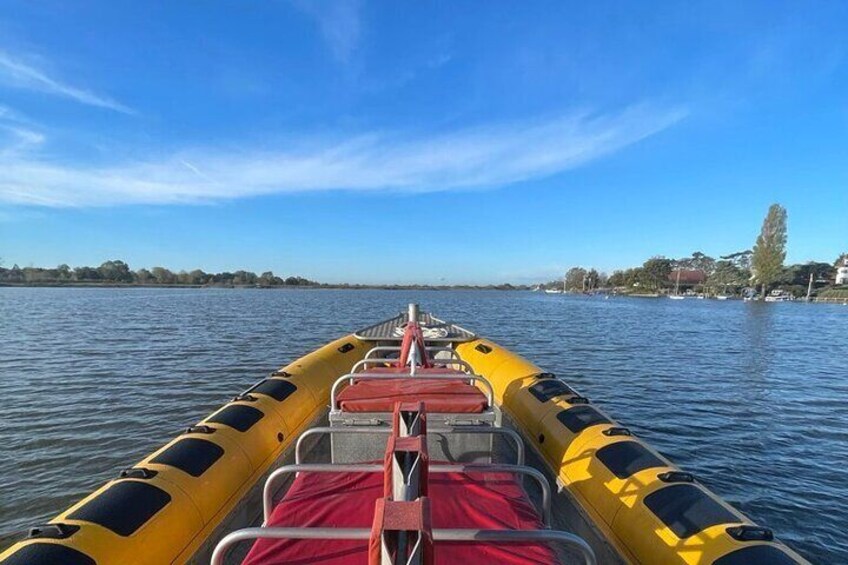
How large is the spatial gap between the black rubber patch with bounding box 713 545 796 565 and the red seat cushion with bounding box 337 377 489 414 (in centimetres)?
188

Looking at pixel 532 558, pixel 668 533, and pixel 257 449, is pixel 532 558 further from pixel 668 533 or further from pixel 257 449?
pixel 257 449

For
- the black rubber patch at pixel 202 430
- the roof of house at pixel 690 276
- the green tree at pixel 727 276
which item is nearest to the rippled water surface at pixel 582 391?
the black rubber patch at pixel 202 430

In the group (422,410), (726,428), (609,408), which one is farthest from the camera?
(609,408)

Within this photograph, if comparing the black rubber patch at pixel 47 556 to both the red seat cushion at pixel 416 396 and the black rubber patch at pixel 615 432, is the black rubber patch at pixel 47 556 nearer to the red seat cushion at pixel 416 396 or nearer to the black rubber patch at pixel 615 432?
the red seat cushion at pixel 416 396

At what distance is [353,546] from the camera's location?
85.0 inches

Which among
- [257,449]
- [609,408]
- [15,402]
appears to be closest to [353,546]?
[257,449]

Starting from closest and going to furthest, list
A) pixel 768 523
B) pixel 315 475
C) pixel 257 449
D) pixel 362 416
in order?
pixel 315 475, pixel 362 416, pixel 257 449, pixel 768 523

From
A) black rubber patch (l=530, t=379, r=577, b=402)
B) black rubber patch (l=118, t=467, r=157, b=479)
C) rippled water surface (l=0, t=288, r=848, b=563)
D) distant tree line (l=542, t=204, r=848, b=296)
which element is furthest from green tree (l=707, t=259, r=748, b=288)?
black rubber patch (l=118, t=467, r=157, b=479)

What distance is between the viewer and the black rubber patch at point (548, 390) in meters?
5.37

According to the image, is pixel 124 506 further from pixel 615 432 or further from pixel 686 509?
pixel 615 432

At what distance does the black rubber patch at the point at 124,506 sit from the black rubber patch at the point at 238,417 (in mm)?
1271

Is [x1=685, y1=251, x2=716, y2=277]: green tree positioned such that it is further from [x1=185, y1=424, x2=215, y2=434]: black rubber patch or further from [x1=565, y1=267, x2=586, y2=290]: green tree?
[x1=185, y1=424, x2=215, y2=434]: black rubber patch

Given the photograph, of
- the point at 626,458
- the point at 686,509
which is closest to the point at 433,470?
the point at 686,509

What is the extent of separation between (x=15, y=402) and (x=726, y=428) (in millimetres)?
16734
